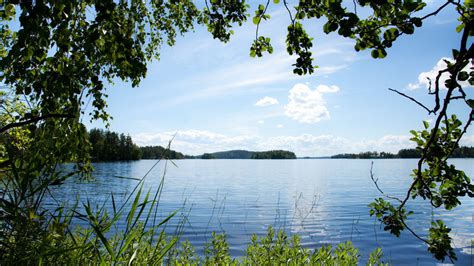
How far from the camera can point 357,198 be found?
117 ft

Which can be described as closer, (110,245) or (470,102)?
(470,102)

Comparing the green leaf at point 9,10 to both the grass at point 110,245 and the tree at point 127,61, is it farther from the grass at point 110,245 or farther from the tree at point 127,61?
the grass at point 110,245

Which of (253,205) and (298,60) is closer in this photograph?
(298,60)

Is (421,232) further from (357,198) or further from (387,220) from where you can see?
(387,220)

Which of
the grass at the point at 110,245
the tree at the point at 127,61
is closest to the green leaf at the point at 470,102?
the tree at the point at 127,61

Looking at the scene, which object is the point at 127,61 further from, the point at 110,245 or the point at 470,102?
the point at 470,102

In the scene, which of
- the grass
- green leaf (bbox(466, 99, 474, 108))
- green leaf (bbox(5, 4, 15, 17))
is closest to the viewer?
green leaf (bbox(466, 99, 474, 108))

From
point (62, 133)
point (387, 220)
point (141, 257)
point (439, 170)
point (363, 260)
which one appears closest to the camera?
point (439, 170)

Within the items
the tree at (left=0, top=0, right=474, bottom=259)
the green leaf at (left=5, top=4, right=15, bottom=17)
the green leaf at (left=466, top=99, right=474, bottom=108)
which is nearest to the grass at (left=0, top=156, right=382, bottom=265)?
the tree at (left=0, top=0, right=474, bottom=259)

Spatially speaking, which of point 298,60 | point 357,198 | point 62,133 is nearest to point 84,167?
point 62,133

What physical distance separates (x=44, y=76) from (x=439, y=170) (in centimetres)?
375

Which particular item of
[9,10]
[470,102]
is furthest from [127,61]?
[470,102]

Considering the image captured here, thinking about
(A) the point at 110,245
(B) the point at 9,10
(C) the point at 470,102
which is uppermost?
(B) the point at 9,10

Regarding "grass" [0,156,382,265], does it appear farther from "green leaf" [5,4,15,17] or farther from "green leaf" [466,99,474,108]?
"green leaf" [466,99,474,108]
